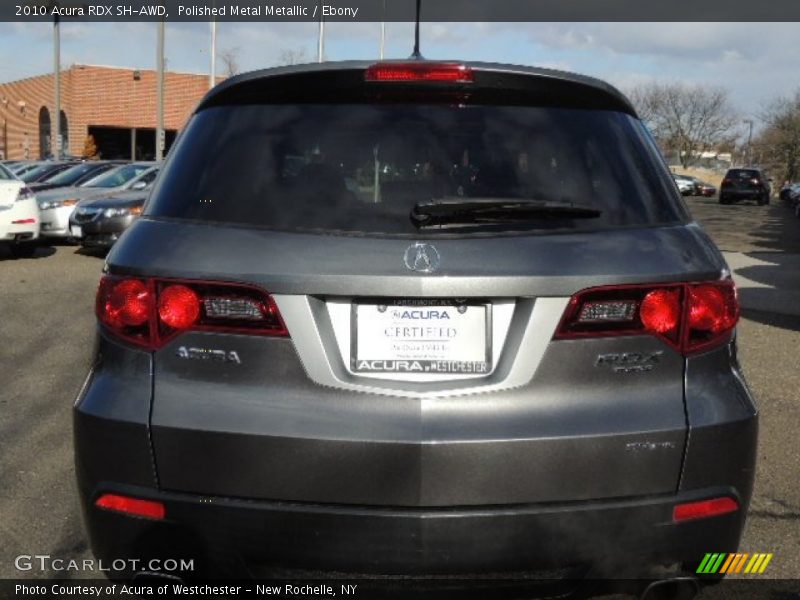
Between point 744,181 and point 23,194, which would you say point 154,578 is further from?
point 744,181

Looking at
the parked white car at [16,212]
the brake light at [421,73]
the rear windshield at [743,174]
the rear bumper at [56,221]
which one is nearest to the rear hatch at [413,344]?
the brake light at [421,73]

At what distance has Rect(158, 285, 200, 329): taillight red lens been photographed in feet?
7.63

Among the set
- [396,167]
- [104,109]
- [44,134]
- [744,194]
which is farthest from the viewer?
[44,134]

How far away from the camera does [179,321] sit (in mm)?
2336

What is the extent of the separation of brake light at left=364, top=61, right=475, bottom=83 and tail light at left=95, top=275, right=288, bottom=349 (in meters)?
0.72

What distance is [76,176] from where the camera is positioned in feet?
62.0

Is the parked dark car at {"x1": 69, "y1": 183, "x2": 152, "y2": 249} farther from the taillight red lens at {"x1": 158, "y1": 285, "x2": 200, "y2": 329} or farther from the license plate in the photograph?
the license plate

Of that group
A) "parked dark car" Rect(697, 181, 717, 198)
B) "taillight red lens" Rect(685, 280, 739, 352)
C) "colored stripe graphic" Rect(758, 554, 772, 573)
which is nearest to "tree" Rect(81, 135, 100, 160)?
"parked dark car" Rect(697, 181, 717, 198)

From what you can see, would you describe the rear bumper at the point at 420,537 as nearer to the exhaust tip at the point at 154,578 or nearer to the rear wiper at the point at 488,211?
the exhaust tip at the point at 154,578

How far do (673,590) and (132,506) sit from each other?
1467 mm

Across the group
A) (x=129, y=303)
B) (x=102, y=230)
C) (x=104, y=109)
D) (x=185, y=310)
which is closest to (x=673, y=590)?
(x=185, y=310)

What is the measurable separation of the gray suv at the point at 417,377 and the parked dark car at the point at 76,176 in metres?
16.4

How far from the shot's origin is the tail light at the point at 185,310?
90.4 inches
